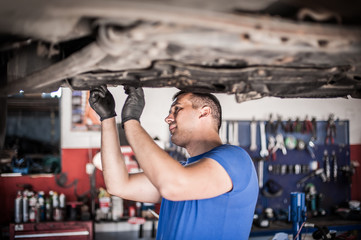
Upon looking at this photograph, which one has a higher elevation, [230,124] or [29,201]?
[230,124]

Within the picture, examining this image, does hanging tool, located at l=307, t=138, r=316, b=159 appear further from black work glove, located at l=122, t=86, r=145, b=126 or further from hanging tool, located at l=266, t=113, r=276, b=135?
black work glove, located at l=122, t=86, r=145, b=126

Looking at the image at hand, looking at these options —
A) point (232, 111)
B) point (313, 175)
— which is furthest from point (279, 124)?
point (313, 175)

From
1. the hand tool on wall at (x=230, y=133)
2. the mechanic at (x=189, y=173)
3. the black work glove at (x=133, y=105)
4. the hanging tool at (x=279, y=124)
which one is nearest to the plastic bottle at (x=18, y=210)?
the mechanic at (x=189, y=173)

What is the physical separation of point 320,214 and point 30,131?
396 cm

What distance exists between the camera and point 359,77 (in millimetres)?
1114

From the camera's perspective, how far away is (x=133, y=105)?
4.31 feet

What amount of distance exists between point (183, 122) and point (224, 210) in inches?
15.9

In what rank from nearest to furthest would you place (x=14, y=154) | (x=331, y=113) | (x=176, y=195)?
(x=176, y=195) < (x=14, y=154) < (x=331, y=113)

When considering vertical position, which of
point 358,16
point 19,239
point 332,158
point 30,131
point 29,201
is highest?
point 358,16

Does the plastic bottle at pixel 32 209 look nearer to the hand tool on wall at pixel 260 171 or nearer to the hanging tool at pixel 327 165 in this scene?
the hand tool on wall at pixel 260 171

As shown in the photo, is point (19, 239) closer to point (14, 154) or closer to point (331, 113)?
point (14, 154)

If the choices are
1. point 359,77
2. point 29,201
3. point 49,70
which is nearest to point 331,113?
point 359,77

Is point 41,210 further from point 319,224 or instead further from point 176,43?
point 176,43

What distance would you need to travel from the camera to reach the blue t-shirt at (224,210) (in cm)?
118
